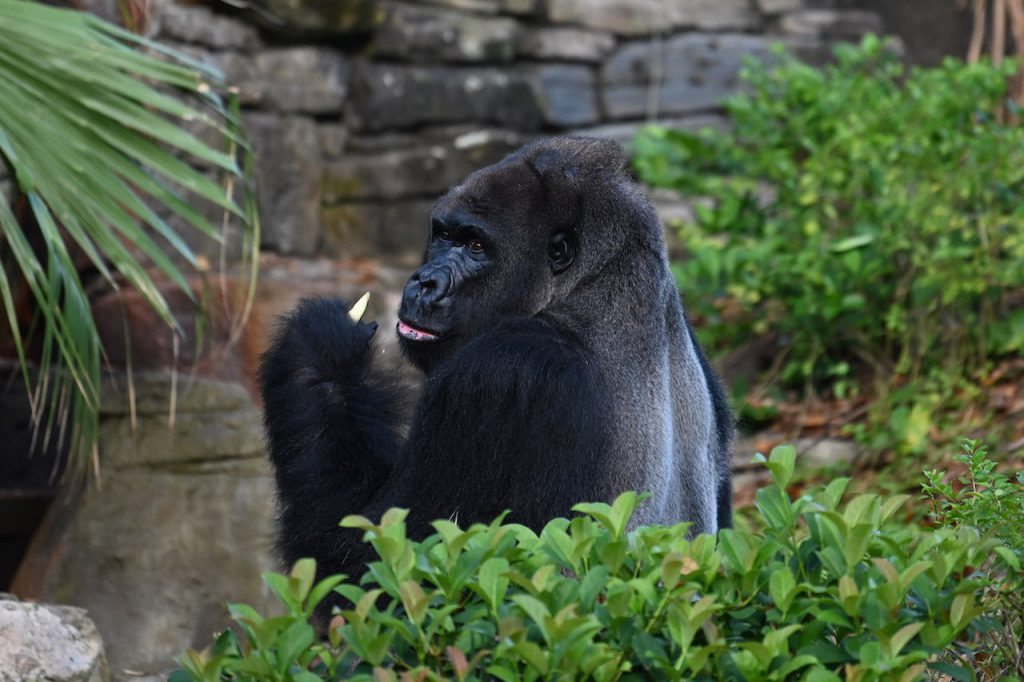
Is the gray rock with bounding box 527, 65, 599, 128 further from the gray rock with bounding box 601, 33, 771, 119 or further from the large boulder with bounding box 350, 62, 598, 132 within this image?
the gray rock with bounding box 601, 33, 771, 119

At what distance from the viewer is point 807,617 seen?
2230 mm

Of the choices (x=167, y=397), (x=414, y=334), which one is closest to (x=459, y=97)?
(x=167, y=397)

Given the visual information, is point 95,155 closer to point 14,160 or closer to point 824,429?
point 14,160

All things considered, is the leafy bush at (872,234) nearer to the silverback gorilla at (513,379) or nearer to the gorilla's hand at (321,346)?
the silverback gorilla at (513,379)

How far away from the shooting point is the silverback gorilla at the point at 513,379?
296cm

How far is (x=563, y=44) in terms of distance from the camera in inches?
331

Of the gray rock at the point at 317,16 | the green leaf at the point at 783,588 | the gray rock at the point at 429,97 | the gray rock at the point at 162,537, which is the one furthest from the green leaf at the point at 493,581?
the gray rock at the point at 429,97

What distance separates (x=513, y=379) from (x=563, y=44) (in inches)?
230

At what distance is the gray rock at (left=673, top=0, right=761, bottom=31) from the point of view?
8625mm

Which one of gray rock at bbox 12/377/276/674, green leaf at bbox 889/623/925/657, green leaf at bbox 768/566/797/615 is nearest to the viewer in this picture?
green leaf at bbox 889/623/925/657

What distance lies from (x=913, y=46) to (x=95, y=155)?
251 inches

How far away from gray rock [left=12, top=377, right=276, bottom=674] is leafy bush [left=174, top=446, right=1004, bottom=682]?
2.85 metres

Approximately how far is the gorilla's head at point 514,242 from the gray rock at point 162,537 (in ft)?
6.68

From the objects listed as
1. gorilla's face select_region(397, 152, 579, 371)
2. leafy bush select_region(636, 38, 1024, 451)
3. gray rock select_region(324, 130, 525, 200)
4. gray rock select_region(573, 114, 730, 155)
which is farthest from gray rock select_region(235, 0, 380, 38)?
gorilla's face select_region(397, 152, 579, 371)
